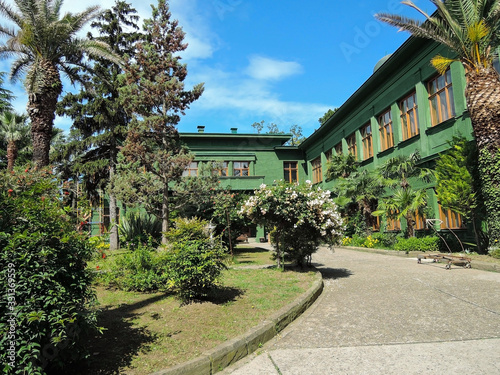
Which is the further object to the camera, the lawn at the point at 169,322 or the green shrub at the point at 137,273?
the green shrub at the point at 137,273

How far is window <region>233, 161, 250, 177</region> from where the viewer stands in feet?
111

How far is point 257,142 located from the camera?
34.3 metres

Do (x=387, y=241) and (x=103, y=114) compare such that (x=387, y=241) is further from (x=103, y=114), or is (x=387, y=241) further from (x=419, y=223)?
(x=103, y=114)

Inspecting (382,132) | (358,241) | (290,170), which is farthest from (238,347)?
(290,170)

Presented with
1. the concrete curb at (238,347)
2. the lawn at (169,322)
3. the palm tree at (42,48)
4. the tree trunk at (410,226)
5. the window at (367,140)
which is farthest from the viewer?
the window at (367,140)

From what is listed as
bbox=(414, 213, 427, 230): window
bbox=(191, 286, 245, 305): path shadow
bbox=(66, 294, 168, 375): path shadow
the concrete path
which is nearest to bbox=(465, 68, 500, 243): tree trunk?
the concrete path

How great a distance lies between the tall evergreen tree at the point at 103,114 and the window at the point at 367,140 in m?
16.5

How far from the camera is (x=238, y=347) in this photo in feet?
13.0

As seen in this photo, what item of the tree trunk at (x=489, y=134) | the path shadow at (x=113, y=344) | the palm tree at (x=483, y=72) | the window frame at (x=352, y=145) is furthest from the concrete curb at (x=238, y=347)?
the window frame at (x=352, y=145)

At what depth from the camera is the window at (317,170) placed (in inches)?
1265

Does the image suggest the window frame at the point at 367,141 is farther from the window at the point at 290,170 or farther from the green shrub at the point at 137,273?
the green shrub at the point at 137,273

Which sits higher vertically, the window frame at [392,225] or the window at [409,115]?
the window at [409,115]

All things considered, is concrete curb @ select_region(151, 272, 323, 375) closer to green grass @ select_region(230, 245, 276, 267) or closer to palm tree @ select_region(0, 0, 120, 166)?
green grass @ select_region(230, 245, 276, 267)

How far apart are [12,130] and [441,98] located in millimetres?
29640
